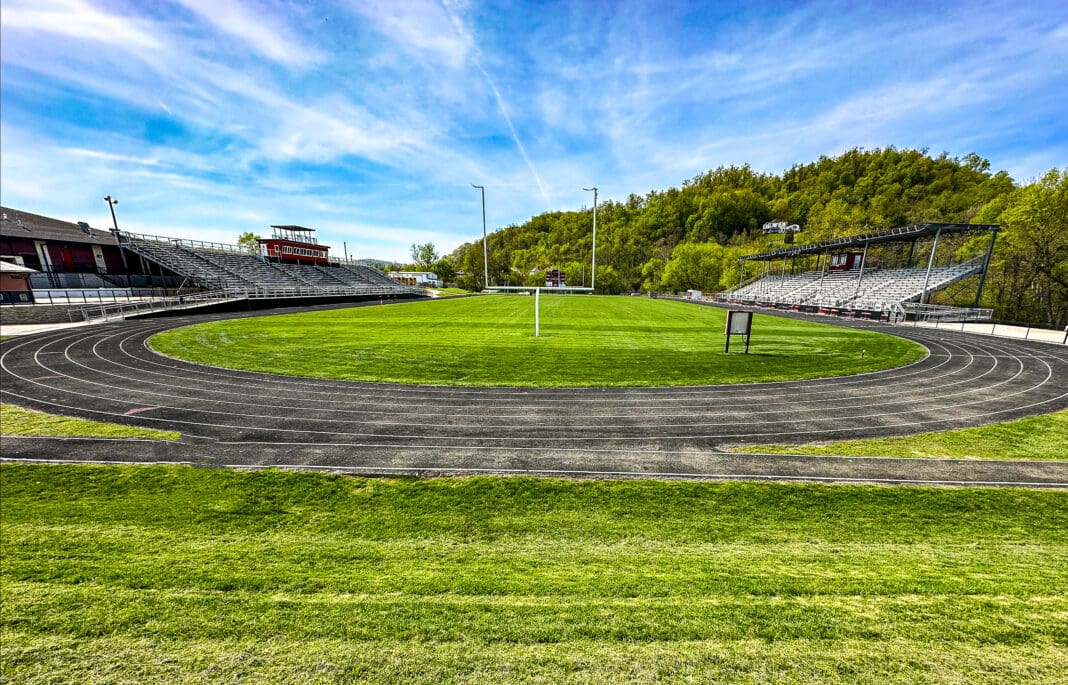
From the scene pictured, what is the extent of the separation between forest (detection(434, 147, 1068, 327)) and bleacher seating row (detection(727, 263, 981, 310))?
495 cm

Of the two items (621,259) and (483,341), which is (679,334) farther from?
(621,259)

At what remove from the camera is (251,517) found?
572cm

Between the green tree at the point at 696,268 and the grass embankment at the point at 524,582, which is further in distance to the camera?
the green tree at the point at 696,268

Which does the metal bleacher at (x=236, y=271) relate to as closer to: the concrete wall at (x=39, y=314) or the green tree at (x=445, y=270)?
the concrete wall at (x=39, y=314)

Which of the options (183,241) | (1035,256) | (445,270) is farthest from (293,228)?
(1035,256)

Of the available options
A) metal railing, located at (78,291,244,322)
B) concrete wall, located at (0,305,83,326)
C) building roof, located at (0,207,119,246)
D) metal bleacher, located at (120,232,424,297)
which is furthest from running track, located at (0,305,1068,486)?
building roof, located at (0,207,119,246)

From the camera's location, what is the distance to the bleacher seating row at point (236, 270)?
39406mm

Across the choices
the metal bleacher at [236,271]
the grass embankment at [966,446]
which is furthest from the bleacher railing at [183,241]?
the grass embankment at [966,446]

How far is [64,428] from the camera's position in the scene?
8789 millimetres

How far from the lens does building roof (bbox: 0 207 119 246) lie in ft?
108

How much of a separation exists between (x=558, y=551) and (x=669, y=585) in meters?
1.45

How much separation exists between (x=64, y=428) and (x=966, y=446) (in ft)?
68.7

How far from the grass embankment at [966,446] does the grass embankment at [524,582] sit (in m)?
1.50

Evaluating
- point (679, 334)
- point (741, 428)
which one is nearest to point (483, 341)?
point (679, 334)
